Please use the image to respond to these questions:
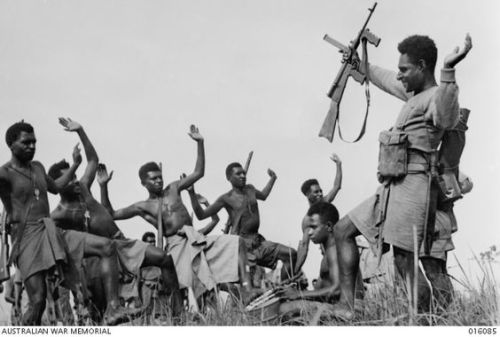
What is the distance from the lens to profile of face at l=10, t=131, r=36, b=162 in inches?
382

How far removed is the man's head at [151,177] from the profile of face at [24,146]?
3.08m

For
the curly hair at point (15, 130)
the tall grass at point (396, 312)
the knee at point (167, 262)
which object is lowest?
the tall grass at point (396, 312)

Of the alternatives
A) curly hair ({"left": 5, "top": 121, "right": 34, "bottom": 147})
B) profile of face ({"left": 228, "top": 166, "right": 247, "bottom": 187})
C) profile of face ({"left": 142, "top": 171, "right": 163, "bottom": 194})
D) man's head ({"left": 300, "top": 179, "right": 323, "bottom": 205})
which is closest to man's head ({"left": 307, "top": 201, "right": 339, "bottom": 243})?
curly hair ({"left": 5, "top": 121, "right": 34, "bottom": 147})

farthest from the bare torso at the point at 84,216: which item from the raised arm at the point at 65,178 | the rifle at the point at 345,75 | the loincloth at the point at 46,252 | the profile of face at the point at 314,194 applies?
the rifle at the point at 345,75

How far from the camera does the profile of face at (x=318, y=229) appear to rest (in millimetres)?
10008

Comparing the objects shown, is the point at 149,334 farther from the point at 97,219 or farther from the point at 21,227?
the point at 97,219

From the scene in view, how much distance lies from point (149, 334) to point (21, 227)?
5.63 ft

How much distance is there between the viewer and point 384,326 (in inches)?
320

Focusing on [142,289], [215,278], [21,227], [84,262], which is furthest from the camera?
[142,289]

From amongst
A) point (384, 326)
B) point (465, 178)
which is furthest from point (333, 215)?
point (384, 326)

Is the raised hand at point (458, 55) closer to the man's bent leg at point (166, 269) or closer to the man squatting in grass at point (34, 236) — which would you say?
the man squatting in grass at point (34, 236)

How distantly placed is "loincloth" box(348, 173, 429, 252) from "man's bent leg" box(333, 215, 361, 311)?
0.30ft

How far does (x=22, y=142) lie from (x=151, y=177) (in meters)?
3.19

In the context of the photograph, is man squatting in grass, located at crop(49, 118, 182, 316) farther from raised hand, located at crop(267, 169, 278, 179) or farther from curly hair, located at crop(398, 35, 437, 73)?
curly hair, located at crop(398, 35, 437, 73)
